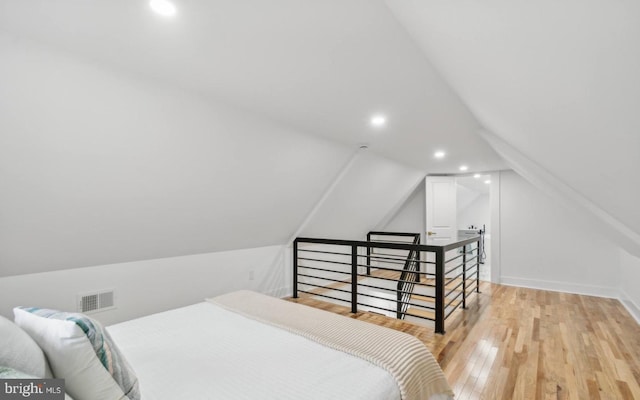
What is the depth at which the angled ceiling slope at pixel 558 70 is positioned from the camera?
0.74 meters

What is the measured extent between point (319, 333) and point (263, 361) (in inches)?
15.2

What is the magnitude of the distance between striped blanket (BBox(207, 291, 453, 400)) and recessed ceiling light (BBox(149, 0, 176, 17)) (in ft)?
5.80

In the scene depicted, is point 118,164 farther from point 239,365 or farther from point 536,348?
point 536,348

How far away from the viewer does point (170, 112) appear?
2.18 metres

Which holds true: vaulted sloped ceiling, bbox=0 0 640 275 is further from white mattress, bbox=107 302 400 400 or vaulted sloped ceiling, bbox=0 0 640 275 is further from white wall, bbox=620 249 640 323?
white wall, bbox=620 249 640 323

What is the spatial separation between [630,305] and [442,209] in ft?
9.40

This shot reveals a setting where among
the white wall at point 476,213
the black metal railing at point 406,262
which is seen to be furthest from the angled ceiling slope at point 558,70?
the white wall at point 476,213

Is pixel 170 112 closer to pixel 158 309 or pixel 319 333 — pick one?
pixel 319 333

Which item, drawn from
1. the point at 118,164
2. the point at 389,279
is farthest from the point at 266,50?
the point at 389,279

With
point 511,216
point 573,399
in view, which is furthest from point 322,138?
point 511,216

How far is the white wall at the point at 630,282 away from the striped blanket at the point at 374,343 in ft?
12.0

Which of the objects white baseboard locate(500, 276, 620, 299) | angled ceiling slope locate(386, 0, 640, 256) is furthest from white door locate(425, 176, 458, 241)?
angled ceiling slope locate(386, 0, 640, 256)

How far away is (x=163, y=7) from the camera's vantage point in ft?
4.58

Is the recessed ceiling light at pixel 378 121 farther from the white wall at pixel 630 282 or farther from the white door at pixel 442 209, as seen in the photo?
the white wall at pixel 630 282
